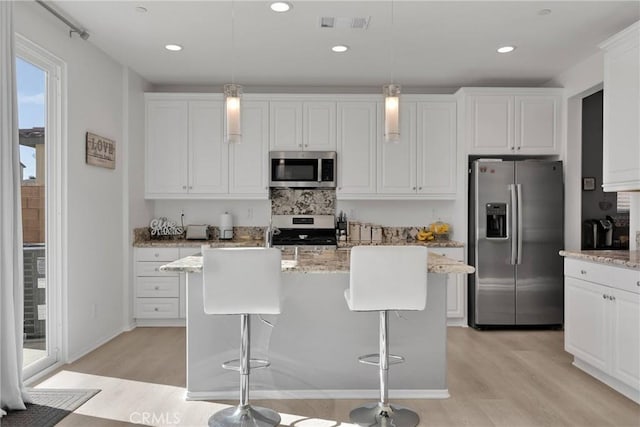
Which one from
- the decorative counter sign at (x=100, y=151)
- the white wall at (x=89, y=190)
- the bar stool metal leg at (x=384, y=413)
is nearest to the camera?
the bar stool metal leg at (x=384, y=413)

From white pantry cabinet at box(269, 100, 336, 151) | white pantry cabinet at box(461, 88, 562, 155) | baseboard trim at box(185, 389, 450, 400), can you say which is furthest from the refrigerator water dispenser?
baseboard trim at box(185, 389, 450, 400)

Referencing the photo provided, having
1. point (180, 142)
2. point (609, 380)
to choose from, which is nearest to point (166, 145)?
point (180, 142)

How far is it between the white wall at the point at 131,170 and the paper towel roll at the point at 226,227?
86 cm

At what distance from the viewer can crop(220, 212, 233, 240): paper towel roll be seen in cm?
523

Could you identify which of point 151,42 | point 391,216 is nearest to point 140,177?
point 151,42

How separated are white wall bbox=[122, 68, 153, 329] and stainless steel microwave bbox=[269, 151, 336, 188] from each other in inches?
55.4

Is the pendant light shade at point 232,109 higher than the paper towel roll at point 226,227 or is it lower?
higher

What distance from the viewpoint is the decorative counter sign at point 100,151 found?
155 inches

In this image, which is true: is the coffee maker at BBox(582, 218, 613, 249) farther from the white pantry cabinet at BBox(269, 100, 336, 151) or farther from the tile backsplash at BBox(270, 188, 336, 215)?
the white pantry cabinet at BBox(269, 100, 336, 151)

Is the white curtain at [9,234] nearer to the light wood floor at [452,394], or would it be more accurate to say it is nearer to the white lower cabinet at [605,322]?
the light wood floor at [452,394]

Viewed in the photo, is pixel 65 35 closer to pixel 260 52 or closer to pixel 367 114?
pixel 260 52

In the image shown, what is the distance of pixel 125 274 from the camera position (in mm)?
4621

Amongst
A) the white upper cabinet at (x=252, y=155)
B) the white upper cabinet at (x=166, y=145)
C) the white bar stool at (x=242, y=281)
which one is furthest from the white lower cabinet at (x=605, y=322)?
the white upper cabinet at (x=166, y=145)

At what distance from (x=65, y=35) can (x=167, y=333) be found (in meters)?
2.81
